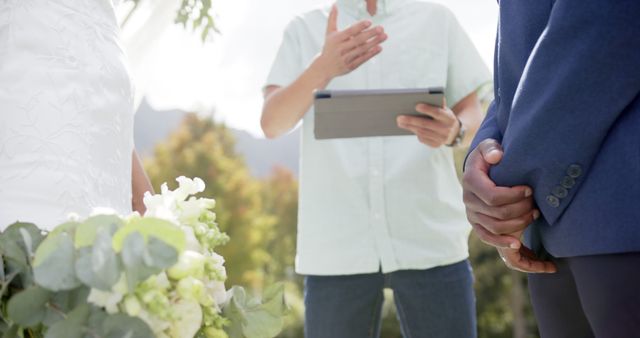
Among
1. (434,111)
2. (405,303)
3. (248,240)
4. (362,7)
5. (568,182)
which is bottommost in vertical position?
(248,240)

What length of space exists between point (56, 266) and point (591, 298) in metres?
0.89

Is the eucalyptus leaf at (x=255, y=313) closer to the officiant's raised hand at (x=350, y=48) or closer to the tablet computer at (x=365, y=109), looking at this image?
the tablet computer at (x=365, y=109)

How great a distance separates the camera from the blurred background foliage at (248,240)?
17.4 m

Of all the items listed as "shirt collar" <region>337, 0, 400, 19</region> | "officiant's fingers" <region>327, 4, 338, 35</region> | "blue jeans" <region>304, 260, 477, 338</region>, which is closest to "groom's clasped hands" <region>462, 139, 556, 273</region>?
"blue jeans" <region>304, 260, 477, 338</region>

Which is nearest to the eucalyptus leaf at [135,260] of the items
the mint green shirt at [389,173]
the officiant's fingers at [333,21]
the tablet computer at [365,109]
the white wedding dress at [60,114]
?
the white wedding dress at [60,114]

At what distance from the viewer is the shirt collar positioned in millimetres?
2943

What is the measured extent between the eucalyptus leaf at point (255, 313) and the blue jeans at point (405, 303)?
4.60ft

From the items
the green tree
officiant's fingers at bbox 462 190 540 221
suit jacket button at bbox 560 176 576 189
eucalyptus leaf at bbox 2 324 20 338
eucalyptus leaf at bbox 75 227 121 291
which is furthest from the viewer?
the green tree

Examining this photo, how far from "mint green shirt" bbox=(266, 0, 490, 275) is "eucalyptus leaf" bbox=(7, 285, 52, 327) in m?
1.67

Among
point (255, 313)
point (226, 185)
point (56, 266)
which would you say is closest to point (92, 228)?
point (56, 266)

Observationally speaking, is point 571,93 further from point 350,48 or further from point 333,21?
point 333,21

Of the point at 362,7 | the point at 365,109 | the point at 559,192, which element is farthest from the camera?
the point at 362,7

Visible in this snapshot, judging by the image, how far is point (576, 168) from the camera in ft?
4.25

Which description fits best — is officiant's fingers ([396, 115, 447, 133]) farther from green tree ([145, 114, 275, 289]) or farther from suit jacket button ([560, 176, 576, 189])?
green tree ([145, 114, 275, 289])
